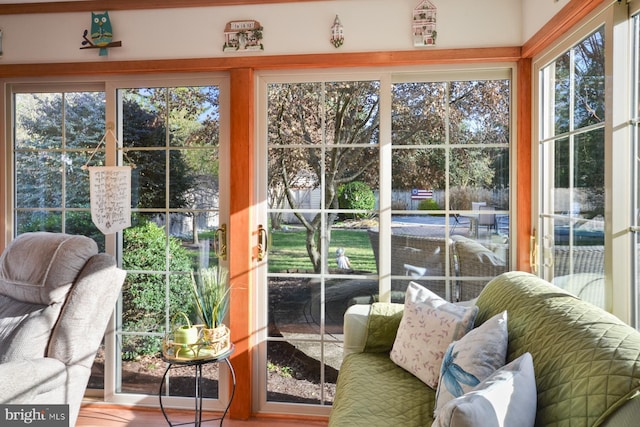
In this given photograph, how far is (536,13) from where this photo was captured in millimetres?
2279

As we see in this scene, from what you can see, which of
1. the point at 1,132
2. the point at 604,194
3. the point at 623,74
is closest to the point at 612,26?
the point at 623,74

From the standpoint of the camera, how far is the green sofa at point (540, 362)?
1.04 m

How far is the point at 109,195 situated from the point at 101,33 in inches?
39.2

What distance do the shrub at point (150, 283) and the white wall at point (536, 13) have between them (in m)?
2.37

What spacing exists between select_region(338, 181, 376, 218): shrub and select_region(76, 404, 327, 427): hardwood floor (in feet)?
4.29

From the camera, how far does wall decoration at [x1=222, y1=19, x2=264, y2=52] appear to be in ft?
8.57

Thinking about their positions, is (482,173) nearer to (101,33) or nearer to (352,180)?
(352,180)

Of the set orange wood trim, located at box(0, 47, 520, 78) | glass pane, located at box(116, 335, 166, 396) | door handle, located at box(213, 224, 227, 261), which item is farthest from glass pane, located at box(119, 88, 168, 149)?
glass pane, located at box(116, 335, 166, 396)

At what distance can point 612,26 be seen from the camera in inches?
66.4

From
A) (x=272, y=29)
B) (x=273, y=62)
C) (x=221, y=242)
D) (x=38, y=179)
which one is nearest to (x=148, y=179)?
(x=221, y=242)

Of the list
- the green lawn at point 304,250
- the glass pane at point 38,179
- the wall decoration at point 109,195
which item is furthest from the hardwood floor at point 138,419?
the glass pane at point 38,179

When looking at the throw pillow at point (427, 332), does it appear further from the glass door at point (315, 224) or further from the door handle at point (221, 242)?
the door handle at point (221, 242)

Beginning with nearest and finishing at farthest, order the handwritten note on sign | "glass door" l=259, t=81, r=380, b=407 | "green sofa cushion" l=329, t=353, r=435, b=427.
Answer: "green sofa cushion" l=329, t=353, r=435, b=427 < "glass door" l=259, t=81, r=380, b=407 < the handwritten note on sign

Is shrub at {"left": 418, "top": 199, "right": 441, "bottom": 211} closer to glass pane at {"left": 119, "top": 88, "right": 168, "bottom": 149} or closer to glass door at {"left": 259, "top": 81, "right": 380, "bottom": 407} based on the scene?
glass door at {"left": 259, "top": 81, "right": 380, "bottom": 407}
